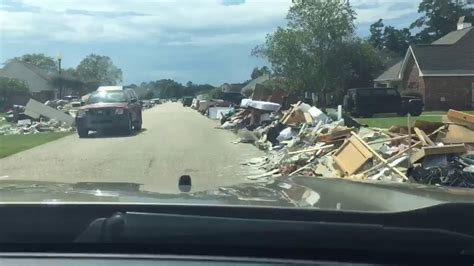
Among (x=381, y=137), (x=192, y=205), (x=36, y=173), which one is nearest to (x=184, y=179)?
(x=192, y=205)

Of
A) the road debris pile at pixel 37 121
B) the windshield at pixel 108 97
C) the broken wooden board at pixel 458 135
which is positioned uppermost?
the broken wooden board at pixel 458 135

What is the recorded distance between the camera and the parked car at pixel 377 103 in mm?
42844

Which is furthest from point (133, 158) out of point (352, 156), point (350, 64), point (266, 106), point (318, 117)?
point (350, 64)

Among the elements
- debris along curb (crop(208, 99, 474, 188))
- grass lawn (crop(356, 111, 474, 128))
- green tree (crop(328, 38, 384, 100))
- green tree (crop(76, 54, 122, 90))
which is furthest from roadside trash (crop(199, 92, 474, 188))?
green tree (crop(76, 54, 122, 90))

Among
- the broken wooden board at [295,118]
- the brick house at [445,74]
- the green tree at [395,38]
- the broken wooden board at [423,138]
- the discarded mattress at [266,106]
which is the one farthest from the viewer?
the green tree at [395,38]

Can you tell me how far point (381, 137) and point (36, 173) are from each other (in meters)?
7.48

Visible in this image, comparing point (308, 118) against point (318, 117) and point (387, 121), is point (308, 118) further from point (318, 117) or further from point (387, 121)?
point (387, 121)

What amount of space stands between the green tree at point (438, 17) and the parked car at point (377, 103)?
181 ft

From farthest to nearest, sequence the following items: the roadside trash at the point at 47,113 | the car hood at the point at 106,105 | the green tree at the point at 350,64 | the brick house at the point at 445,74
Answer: the green tree at the point at 350,64
the brick house at the point at 445,74
the roadside trash at the point at 47,113
the car hood at the point at 106,105

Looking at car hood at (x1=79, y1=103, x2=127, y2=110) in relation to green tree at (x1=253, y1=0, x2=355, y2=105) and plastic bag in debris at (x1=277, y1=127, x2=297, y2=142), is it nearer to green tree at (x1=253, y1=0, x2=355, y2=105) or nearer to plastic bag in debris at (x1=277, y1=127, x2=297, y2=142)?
plastic bag in debris at (x1=277, y1=127, x2=297, y2=142)

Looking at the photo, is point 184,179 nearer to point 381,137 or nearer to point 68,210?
point 68,210

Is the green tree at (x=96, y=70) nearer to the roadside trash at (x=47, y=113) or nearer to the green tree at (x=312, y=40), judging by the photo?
the green tree at (x=312, y=40)

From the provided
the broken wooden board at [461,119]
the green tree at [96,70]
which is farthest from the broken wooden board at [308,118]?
the green tree at [96,70]

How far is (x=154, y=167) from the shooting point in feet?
52.9
